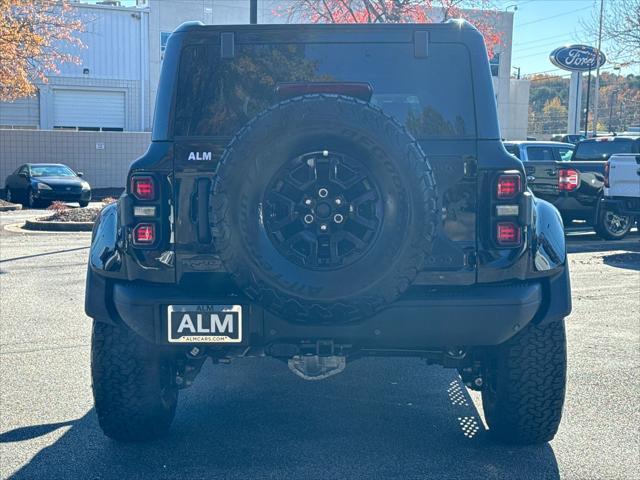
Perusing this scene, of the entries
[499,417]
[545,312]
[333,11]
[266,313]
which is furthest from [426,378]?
[333,11]

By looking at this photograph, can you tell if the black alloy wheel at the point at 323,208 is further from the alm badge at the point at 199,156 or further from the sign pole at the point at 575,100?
the sign pole at the point at 575,100

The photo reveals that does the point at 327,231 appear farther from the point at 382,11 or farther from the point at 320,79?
the point at 382,11

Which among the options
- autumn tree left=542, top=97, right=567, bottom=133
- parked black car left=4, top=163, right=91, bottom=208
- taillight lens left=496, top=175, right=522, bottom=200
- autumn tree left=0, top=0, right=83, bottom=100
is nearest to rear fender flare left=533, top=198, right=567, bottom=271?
taillight lens left=496, top=175, right=522, bottom=200

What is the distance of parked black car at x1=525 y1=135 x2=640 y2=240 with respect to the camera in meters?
14.1

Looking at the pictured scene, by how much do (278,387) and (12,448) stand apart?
176cm

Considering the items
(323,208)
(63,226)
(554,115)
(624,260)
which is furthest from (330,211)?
(554,115)

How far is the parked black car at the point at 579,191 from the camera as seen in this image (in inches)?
556

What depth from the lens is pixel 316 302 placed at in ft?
11.7

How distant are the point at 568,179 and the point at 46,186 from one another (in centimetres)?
1537

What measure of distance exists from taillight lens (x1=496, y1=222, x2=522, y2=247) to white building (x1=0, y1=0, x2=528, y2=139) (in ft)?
112

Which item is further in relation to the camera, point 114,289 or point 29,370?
point 29,370

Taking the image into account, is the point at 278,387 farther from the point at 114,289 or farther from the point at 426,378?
the point at 114,289

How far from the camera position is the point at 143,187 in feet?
12.9

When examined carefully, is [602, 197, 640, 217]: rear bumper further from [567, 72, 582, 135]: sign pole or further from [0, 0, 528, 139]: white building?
[567, 72, 582, 135]: sign pole
